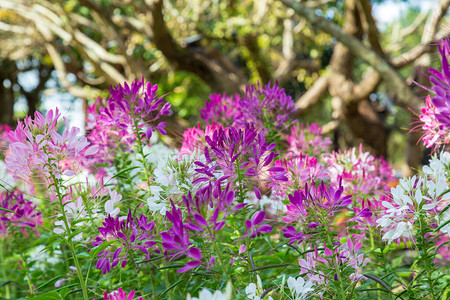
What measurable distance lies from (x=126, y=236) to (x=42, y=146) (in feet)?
0.98

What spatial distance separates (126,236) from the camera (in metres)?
1.08

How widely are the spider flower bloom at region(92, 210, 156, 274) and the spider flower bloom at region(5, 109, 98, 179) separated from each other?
0.60 ft

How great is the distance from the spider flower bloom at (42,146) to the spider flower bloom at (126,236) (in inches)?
7.1

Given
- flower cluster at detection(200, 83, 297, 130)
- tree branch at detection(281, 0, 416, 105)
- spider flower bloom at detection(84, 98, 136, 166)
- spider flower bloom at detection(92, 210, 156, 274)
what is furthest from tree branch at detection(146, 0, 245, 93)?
spider flower bloom at detection(92, 210, 156, 274)

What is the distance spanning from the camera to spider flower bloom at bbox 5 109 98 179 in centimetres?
104

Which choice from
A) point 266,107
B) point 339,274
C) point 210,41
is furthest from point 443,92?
point 210,41

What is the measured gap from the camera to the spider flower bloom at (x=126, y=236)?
1060mm

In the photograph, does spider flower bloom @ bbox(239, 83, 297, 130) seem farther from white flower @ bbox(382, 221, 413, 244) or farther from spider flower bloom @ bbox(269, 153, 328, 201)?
white flower @ bbox(382, 221, 413, 244)

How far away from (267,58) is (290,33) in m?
2.28

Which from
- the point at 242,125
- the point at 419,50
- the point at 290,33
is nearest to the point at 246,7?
the point at 290,33

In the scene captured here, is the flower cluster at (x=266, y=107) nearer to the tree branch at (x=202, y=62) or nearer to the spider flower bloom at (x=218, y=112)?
the spider flower bloom at (x=218, y=112)

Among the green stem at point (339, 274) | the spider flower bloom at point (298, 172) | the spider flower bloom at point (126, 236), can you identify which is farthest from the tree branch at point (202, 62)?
the green stem at point (339, 274)

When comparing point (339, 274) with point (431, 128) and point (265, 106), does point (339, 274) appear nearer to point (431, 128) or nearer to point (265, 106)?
point (431, 128)

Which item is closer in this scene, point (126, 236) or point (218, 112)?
point (126, 236)
